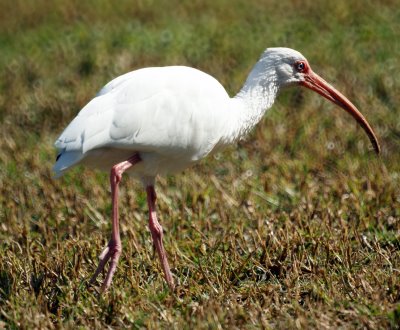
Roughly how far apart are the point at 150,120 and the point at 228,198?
161 centimetres

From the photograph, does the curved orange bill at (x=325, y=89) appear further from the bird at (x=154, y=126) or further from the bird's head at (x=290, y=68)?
the bird at (x=154, y=126)

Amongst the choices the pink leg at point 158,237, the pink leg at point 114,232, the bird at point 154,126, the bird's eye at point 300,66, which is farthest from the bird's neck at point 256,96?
the pink leg at point 114,232

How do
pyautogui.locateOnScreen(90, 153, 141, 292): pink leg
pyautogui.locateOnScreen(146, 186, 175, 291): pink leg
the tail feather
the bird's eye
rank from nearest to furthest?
the tail feather, pyautogui.locateOnScreen(90, 153, 141, 292): pink leg, pyautogui.locateOnScreen(146, 186, 175, 291): pink leg, the bird's eye

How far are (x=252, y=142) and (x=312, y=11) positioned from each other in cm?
467

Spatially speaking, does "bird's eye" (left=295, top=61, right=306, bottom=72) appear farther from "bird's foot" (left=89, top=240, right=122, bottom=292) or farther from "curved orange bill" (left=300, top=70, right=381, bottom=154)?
"bird's foot" (left=89, top=240, right=122, bottom=292)

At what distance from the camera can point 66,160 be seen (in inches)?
221

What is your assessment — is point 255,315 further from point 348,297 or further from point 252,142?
point 252,142

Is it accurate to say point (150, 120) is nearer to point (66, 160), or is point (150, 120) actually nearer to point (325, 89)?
point (66, 160)

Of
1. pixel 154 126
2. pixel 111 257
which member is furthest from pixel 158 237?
pixel 154 126

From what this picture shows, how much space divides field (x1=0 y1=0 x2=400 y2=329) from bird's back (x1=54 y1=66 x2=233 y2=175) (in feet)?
2.27

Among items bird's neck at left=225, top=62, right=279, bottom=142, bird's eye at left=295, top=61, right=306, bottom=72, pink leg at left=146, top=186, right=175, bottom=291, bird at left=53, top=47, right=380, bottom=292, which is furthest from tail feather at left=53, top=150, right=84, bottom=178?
bird's eye at left=295, top=61, right=306, bottom=72

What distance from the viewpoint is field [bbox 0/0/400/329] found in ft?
17.2

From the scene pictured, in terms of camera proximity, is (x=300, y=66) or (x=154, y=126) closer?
(x=154, y=126)

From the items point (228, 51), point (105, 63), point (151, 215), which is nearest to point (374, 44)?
point (228, 51)
